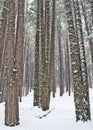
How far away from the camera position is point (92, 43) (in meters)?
26.8

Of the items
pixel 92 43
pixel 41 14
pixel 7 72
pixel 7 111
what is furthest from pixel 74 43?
pixel 92 43

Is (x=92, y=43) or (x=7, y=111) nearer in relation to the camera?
(x=7, y=111)

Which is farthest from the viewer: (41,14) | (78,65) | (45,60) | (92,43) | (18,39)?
(92,43)

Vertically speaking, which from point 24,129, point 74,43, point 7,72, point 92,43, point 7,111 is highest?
point 92,43

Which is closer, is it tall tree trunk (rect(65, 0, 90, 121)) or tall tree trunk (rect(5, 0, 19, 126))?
tall tree trunk (rect(5, 0, 19, 126))

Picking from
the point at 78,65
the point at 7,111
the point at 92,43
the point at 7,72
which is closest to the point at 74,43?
the point at 78,65

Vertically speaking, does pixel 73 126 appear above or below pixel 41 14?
below

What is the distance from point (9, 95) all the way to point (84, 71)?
318 cm

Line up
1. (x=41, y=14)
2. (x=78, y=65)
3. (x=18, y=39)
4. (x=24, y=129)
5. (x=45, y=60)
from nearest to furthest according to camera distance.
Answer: (x=24, y=129), (x=78, y=65), (x=18, y=39), (x=45, y=60), (x=41, y=14)

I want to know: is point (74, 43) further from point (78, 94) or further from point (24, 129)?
point (24, 129)

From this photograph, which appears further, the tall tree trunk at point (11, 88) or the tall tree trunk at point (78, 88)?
the tall tree trunk at point (78, 88)

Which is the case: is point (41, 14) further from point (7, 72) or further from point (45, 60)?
point (7, 72)

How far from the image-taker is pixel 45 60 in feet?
49.3

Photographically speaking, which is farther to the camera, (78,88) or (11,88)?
(78,88)
